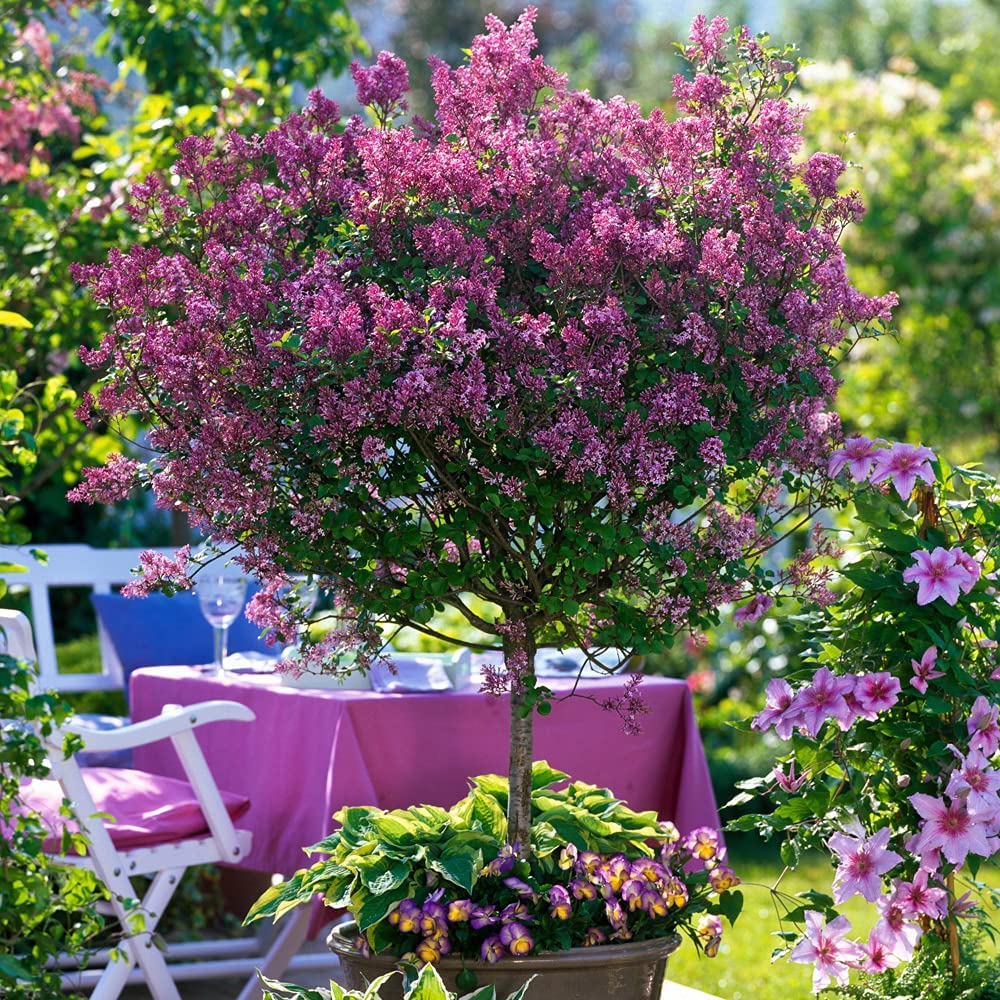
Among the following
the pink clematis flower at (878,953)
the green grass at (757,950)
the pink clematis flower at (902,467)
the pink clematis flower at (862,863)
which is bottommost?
the green grass at (757,950)

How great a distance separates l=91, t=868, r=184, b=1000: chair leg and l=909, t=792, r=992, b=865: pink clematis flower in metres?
1.60

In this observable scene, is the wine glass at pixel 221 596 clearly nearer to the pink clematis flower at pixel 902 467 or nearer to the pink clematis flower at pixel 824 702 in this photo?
the pink clematis flower at pixel 824 702

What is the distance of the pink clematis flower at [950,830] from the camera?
2.51 m

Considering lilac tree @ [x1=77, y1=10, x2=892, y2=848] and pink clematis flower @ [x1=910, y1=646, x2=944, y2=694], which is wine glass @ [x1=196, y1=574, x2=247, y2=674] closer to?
lilac tree @ [x1=77, y1=10, x2=892, y2=848]

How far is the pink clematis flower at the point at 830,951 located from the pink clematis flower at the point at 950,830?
196mm

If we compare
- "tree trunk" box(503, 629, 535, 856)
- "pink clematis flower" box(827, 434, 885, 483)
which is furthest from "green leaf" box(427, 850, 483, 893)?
"pink clematis flower" box(827, 434, 885, 483)

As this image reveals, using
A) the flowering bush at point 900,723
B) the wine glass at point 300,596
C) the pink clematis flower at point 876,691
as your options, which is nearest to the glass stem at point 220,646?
the wine glass at point 300,596

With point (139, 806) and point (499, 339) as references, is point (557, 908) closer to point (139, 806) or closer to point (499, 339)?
point (499, 339)

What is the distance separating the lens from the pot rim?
2496 mm

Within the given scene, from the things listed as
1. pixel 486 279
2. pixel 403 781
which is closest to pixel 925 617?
pixel 486 279

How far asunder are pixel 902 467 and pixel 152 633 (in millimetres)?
2695

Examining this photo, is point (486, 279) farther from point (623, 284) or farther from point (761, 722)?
point (761, 722)

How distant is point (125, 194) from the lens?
15.6 ft

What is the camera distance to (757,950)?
480cm
